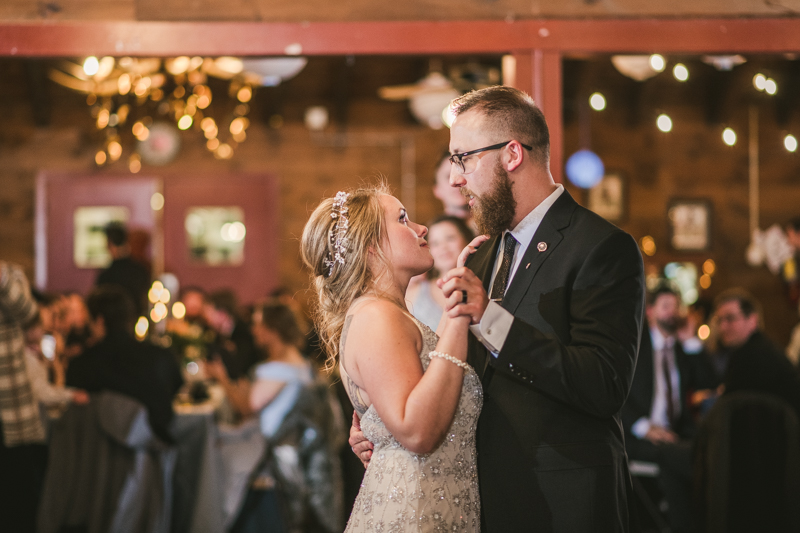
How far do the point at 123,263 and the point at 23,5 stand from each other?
3.56 m

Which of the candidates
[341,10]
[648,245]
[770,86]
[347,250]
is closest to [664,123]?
[770,86]

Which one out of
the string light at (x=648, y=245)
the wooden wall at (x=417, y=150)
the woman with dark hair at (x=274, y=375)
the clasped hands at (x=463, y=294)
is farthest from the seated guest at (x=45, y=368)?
the string light at (x=648, y=245)

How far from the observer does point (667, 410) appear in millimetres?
4930

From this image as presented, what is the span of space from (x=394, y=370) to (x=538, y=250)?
478mm

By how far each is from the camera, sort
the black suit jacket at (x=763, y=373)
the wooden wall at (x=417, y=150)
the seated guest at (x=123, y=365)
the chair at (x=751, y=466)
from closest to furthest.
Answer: the chair at (x=751, y=466) → the black suit jacket at (x=763, y=373) → the seated guest at (x=123, y=365) → the wooden wall at (x=417, y=150)

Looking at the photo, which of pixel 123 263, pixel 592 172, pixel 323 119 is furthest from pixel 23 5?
pixel 592 172

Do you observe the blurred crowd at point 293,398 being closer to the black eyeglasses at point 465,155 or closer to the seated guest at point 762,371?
the seated guest at point 762,371

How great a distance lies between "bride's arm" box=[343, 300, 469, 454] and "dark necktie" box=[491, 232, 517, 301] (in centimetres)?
31

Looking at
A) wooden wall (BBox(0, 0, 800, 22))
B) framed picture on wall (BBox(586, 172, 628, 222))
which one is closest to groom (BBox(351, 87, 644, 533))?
wooden wall (BBox(0, 0, 800, 22))

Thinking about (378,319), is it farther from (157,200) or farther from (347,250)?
(157,200)

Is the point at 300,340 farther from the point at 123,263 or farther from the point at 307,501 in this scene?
the point at 123,263

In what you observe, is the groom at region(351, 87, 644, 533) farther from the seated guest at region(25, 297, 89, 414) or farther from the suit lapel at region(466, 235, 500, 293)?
the seated guest at region(25, 297, 89, 414)

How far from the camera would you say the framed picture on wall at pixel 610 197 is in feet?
28.8

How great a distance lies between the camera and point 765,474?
3.37 metres
